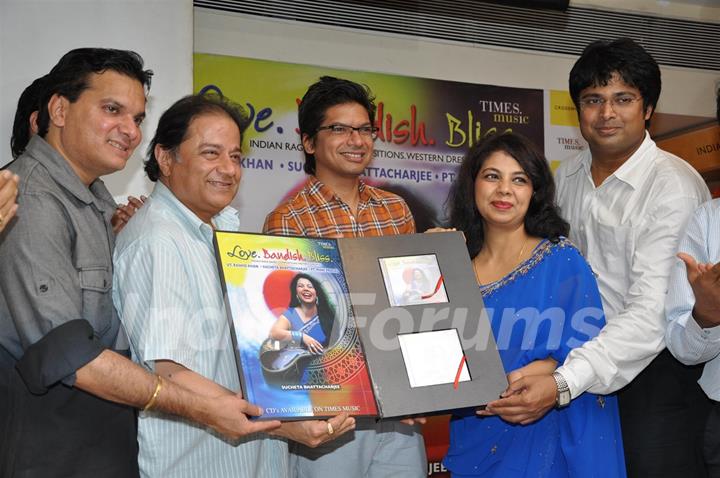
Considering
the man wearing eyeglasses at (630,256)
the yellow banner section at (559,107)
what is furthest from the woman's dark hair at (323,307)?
the yellow banner section at (559,107)

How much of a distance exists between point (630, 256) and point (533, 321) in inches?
21.4

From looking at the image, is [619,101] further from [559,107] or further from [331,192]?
[559,107]

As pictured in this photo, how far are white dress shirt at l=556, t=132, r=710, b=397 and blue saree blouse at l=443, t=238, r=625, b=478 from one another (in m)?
0.08

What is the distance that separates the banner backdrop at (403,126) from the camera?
484 centimetres

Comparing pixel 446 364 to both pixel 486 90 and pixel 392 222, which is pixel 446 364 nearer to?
pixel 392 222

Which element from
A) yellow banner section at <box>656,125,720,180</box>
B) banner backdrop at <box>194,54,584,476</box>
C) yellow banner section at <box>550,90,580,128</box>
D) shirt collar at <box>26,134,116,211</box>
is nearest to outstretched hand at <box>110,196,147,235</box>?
shirt collar at <box>26,134,116,211</box>

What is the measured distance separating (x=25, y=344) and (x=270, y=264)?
669 mm

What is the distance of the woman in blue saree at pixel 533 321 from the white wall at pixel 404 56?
2.52m

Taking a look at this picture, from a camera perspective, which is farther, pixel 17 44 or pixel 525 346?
pixel 17 44

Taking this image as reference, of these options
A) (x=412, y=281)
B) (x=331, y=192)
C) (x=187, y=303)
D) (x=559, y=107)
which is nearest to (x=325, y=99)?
(x=331, y=192)

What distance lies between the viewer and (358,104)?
3.07 m

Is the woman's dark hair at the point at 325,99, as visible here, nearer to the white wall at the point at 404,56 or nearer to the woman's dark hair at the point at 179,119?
the woman's dark hair at the point at 179,119

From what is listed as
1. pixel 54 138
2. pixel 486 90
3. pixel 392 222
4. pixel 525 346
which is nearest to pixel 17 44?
pixel 54 138

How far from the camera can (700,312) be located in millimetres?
2412
